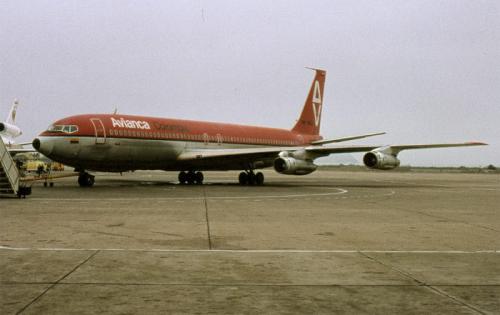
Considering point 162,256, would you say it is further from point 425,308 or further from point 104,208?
point 104,208

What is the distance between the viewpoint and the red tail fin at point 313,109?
39.4 meters

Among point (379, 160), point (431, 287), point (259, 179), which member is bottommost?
point (431, 287)

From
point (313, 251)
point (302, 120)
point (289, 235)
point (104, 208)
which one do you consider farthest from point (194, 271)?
point (302, 120)

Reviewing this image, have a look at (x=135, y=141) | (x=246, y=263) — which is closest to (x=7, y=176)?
(x=135, y=141)

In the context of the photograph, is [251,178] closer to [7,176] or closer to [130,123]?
[130,123]

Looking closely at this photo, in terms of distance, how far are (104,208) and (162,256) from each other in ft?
25.7

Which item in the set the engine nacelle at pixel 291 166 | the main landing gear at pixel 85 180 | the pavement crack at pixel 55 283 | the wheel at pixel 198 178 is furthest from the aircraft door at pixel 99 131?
the pavement crack at pixel 55 283

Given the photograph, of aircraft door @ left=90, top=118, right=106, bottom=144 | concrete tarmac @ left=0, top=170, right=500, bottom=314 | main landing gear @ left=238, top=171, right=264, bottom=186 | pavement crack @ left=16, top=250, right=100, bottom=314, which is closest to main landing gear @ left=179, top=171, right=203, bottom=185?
main landing gear @ left=238, top=171, right=264, bottom=186

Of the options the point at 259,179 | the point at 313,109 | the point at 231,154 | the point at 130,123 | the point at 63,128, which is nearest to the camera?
the point at 63,128

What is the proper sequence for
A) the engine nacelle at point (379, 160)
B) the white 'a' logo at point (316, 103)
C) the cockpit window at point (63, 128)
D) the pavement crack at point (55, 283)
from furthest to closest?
the white 'a' logo at point (316, 103)
the engine nacelle at point (379, 160)
the cockpit window at point (63, 128)
the pavement crack at point (55, 283)

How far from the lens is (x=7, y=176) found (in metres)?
18.4

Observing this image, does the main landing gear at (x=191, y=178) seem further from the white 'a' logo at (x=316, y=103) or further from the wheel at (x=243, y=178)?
the white 'a' logo at (x=316, y=103)

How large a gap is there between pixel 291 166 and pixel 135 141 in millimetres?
Result: 7856

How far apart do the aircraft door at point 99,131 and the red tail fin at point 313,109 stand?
1737 cm
